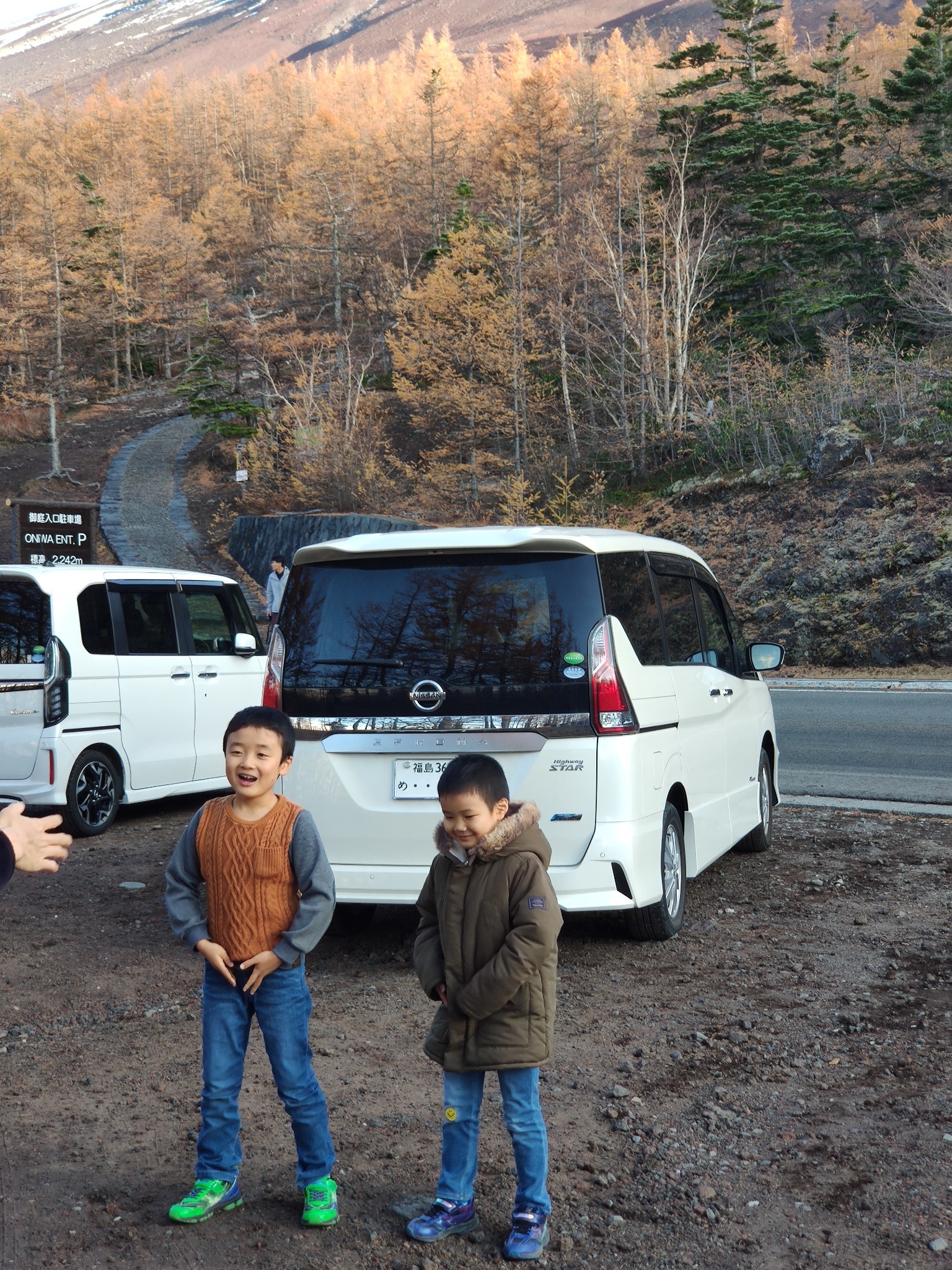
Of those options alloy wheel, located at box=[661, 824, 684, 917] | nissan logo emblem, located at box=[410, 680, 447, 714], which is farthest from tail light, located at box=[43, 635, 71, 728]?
alloy wheel, located at box=[661, 824, 684, 917]

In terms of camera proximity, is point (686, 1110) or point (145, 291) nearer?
point (686, 1110)

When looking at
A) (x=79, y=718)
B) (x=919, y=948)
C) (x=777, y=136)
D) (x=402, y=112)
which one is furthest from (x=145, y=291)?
(x=919, y=948)

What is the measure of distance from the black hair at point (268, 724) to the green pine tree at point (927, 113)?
131 feet

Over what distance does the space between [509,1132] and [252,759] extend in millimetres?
1156

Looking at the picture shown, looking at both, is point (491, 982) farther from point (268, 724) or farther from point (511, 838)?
point (268, 724)

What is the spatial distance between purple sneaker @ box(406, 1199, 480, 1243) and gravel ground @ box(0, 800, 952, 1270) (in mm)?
34

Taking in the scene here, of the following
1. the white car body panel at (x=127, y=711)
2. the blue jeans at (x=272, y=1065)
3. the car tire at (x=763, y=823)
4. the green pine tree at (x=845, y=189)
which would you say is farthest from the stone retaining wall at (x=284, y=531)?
the blue jeans at (x=272, y=1065)

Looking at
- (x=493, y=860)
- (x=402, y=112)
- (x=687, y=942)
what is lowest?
(x=687, y=942)

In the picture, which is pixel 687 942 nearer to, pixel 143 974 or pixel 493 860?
pixel 143 974

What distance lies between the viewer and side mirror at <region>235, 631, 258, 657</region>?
10.1m

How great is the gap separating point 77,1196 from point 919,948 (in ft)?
13.3

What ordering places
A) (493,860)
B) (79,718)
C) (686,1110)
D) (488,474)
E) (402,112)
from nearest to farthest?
(493,860) → (686,1110) → (79,718) → (488,474) → (402,112)

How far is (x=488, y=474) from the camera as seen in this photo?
3591cm

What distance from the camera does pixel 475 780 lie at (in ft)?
9.86
